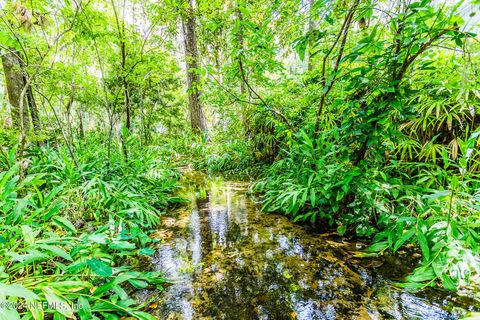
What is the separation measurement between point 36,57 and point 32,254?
4300 mm

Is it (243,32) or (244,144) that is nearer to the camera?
(243,32)

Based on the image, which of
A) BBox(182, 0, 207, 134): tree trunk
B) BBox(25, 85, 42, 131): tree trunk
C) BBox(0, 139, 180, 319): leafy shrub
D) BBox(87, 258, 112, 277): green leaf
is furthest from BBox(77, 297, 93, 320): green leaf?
BBox(182, 0, 207, 134): tree trunk

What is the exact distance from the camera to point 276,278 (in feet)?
5.26

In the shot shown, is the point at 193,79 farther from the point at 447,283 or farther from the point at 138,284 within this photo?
the point at 447,283

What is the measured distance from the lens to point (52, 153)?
3402 mm

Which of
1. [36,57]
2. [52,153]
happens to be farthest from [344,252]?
[36,57]

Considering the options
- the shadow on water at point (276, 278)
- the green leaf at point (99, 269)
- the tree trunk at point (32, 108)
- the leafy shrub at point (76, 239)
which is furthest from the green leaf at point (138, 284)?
the tree trunk at point (32, 108)

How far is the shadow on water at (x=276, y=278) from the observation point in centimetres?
130

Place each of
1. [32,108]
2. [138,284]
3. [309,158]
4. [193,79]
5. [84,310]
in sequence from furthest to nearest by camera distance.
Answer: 1. [193,79]
2. [32,108]
3. [309,158]
4. [138,284]
5. [84,310]

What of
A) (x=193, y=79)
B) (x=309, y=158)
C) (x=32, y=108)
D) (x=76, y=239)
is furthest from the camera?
(x=193, y=79)

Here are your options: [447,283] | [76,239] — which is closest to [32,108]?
A: [76,239]

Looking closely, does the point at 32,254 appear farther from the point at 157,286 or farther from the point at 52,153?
the point at 52,153

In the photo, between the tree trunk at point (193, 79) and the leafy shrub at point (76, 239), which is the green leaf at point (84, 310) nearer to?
the leafy shrub at point (76, 239)

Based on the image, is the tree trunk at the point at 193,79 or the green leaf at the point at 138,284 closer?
the green leaf at the point at 138,284
